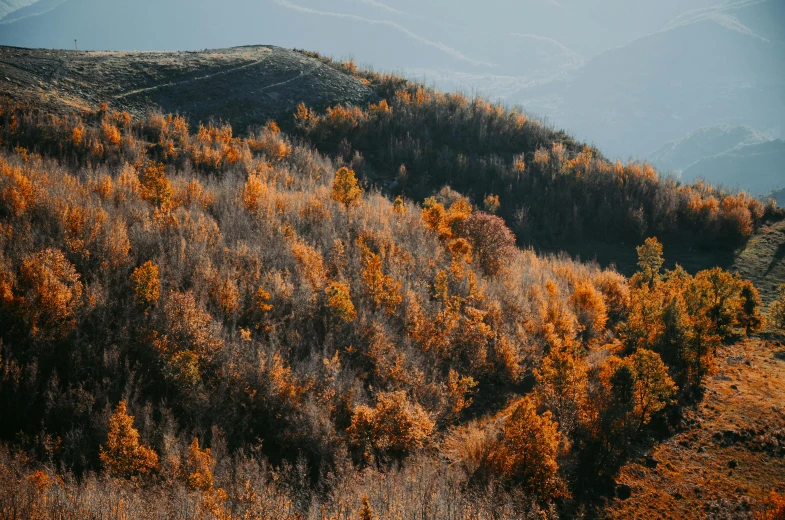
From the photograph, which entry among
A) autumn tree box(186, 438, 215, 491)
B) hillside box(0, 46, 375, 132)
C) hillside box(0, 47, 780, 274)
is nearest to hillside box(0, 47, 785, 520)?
autumn tree box(186, 438, 215, 491)

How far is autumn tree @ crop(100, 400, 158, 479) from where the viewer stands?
4.20 m

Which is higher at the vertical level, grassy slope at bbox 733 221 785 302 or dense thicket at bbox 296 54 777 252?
dense thicket at bbox 296 54 777 252

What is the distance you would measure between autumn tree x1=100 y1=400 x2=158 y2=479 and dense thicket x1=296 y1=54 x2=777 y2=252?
13931mm

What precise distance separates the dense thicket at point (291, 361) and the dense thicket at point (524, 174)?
22.6 ft

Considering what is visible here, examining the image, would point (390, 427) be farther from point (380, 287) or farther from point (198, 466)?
point (380, 287)

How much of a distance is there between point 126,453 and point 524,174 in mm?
18013

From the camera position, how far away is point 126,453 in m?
4.23

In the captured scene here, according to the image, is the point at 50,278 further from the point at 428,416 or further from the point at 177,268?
the point at 428,416

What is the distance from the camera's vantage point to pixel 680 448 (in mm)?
5977

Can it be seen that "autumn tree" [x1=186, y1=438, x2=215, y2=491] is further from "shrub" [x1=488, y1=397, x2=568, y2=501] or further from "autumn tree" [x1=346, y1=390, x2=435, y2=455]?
"shrub" [x1=488, y1=397, x2=568, y2=501]

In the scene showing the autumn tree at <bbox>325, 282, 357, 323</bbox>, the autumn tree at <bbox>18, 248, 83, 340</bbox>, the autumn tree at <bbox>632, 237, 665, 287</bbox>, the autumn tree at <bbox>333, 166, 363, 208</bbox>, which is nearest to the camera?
the autumn tree at <bbox>18, 248, 83, 340</bbox>

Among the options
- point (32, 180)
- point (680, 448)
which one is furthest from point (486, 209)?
point (32, 180)

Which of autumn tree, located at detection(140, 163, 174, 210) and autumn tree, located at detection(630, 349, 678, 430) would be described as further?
autumn tree, located at detection(140, 163, 174, 210)

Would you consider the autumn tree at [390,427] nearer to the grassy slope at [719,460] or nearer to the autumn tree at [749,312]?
the grassy slope at [719,460]
